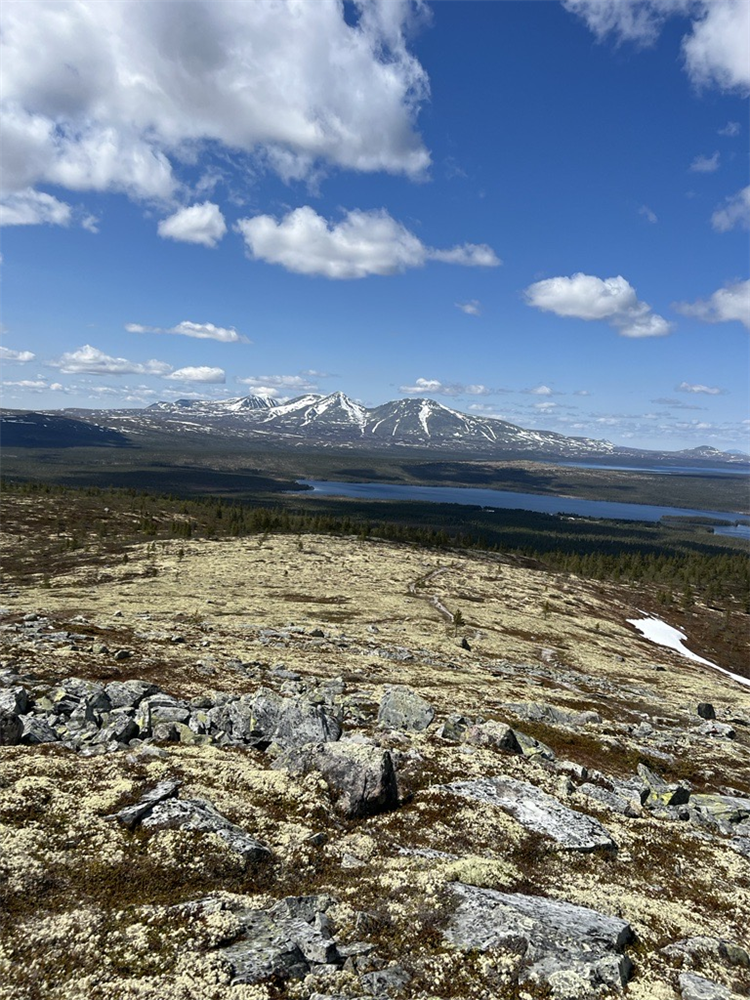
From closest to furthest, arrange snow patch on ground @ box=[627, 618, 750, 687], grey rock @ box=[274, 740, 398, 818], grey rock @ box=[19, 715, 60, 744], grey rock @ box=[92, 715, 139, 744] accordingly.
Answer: grey rock @ box=[274, 740, 398, 818] → grey rock @ box=[19, 715, 60, 744] → grey rock @ box=[92, 715, 139, 744] → snow patch on ground @ box=[627, 618, 750, 687]

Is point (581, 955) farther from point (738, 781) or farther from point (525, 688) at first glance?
point (525, 688)

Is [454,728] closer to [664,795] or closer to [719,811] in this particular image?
[664,795]

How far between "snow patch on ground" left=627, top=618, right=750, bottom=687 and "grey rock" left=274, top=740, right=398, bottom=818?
84.2 m

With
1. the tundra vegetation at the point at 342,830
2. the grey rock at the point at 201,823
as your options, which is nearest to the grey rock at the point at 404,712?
the tundra vegetation at the point at 342,830

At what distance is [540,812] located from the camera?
18.3 metres

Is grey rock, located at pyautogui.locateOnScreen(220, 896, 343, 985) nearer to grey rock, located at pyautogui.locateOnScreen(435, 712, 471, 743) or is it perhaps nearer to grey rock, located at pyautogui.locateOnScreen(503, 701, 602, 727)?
grey rock, located at pyautogui.locateOnScreen(435, 712, 471, 743)

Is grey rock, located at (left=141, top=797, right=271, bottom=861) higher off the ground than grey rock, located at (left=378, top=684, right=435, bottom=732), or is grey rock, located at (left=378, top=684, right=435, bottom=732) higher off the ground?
grey rock, located at (left=141, top=797, right=271, bottom=861)

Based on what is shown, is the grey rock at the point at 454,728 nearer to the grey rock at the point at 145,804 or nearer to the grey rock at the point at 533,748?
the grey rock at the point at 533,748

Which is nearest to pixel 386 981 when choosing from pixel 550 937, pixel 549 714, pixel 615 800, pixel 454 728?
pixel 550 937

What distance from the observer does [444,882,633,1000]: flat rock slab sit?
1108cm

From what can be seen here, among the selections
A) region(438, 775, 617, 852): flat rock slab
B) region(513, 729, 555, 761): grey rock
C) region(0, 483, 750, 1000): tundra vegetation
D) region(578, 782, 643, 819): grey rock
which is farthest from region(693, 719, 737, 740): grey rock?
region(438, 775, 617, 852): flat rock slab

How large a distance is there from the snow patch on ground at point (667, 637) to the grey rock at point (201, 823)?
3518 inches

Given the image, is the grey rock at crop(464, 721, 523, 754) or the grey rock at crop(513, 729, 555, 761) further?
the grey rock at crop(464, 721, 523, 754)

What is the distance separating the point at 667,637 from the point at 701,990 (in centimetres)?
10333
